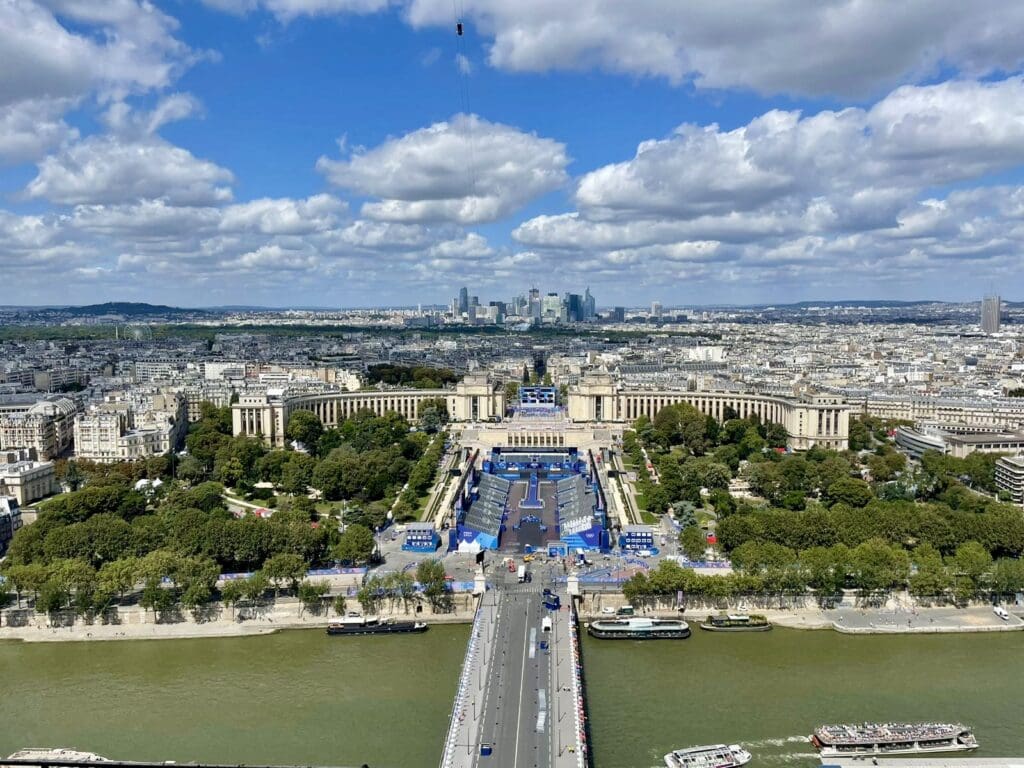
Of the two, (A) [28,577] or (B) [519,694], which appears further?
(A) [28,577]

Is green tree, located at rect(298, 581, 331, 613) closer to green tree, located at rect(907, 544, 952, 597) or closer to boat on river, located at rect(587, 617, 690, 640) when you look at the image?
boat on river, located at rect(587, 617, 690, 640)

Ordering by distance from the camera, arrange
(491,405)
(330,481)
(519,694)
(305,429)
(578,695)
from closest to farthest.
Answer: (578,695), (519,694), (330,481), (305,429), (491,405)

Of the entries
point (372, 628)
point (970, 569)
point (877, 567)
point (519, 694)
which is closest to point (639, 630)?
point (519, 694)

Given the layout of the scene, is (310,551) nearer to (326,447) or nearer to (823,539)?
(823,539)

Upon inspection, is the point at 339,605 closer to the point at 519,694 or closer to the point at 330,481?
the point at 519,694

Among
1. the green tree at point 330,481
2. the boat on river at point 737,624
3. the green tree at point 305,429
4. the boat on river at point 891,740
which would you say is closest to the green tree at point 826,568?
the boat on river at point 737,624

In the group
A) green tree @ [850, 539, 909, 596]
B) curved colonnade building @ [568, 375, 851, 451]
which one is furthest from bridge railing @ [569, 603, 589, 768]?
curved colonnade building @ [568, 375, 851, 451]

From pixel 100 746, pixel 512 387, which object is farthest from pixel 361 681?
pixel 512 387
